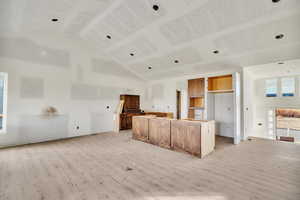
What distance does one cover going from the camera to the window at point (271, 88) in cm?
877

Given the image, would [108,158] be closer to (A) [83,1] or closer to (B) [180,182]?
(B) [180,182]

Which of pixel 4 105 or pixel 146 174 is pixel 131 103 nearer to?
pixel 4 105

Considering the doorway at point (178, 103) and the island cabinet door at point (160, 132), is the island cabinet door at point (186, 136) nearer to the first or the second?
the island cabinet door at point (160, 132)

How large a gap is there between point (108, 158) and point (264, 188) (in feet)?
10.8

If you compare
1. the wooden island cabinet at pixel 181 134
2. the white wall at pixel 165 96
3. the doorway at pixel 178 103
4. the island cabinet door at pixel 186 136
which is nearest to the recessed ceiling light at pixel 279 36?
the wooden island cabinet at pixel 181 134

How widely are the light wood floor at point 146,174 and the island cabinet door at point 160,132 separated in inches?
12.6

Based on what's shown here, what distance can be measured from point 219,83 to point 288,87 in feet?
17.6

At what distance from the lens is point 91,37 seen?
5.80 m

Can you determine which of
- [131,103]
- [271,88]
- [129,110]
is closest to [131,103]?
[131,103]

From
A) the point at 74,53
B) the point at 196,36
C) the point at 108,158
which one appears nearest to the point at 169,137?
the point at 108,158

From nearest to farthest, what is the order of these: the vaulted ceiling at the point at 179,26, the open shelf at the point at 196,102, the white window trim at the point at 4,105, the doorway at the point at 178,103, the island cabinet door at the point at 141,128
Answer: the vaulted ceiling at the point at 179,26 < the white window trim at the point at 4,105 < the island cabinet door at the point at 141,128 < the open shelf at the point at 196,102 < the doorway at the point at 178,103

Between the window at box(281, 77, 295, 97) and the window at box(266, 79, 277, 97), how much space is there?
13.5 inches

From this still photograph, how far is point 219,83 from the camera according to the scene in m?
6.28

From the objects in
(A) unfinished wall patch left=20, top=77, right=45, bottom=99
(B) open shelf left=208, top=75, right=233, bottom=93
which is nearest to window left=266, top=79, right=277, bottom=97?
(B) open shelf left=208, top=75, right=233, bottom=93
